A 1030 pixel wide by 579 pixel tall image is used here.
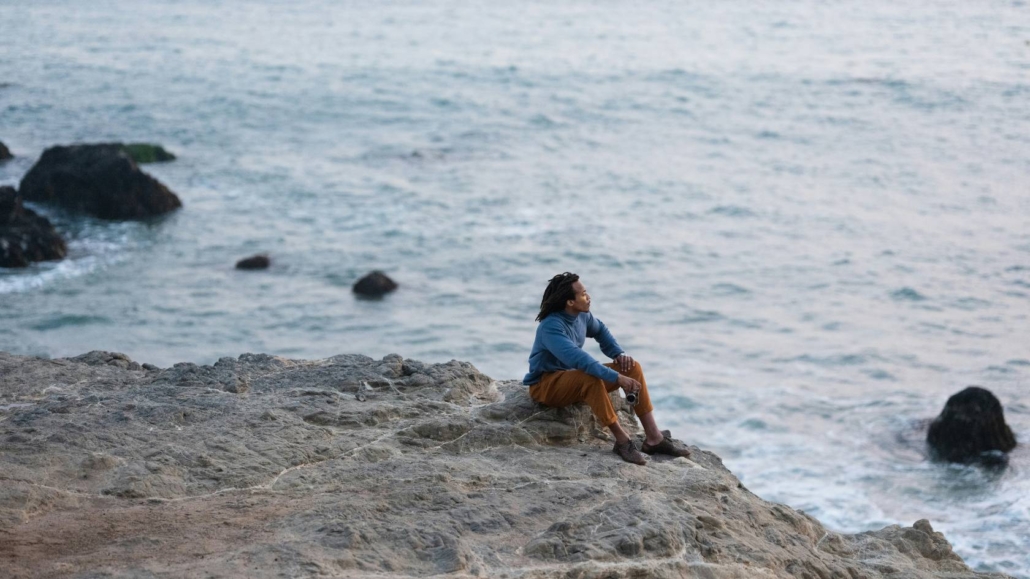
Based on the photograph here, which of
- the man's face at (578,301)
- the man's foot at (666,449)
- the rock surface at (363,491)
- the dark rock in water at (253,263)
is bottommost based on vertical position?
the dark rock in water at (253,263)

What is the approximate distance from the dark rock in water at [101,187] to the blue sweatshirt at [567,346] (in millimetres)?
22589

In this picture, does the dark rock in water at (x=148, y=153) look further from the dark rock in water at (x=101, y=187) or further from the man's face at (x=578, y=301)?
the man's face at (x=578, y=301)

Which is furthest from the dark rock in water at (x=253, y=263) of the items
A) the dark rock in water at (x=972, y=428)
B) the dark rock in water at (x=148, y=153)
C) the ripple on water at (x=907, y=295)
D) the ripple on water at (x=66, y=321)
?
the dark rock in water at (x=972, y=428)

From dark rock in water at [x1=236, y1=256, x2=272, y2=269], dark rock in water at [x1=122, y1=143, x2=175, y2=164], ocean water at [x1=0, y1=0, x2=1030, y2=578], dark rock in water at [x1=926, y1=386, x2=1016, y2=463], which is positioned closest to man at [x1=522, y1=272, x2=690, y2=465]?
ocean water at [x1=0, y1=0, x2=1030, y2=578]

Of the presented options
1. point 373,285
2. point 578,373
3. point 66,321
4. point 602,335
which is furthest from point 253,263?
point 578,373

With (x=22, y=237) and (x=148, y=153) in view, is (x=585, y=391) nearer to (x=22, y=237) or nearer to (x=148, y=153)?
(x=22, y=237)

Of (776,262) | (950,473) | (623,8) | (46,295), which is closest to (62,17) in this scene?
(623,8)

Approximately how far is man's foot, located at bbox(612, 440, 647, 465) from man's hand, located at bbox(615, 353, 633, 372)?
0.56 meters

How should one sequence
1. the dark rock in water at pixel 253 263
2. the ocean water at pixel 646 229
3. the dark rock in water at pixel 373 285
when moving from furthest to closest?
the dark rock in water at pixel 253 263 → the dark rock in water at pixel 373 285 → the ocean water at pixel 646 229

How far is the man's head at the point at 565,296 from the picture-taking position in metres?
8.54

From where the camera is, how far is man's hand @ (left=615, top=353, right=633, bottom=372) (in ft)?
27.6

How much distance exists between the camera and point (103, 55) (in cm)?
5675

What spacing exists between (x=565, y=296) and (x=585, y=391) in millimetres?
750

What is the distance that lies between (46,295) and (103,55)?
123 feet
